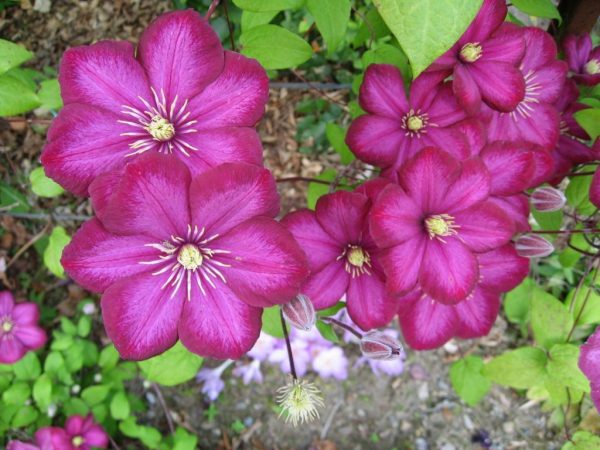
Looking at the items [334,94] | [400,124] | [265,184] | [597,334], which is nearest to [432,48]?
[265,184]

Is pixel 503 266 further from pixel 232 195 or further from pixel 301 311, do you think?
pixel 232 195

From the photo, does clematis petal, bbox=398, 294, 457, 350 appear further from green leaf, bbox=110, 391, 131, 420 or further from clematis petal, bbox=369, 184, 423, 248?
green leaf, bbox=110, 391, 131, 420

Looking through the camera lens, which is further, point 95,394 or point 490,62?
point 95,394

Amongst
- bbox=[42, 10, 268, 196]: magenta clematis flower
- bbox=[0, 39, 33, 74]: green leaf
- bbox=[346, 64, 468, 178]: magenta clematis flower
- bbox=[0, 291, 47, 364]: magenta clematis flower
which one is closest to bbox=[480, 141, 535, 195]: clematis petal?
bbox=[346, 64, 468, 178]: magenta clematis flower

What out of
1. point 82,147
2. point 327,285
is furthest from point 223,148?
point 327,285

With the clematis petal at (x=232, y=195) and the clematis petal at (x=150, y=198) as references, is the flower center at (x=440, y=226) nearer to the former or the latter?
the clematis petal at (x=232, y=195)

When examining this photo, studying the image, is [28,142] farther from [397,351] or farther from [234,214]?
[397,351]

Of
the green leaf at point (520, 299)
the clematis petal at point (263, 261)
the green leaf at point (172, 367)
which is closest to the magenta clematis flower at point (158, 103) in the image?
the clematis petal at point (263, 261)
